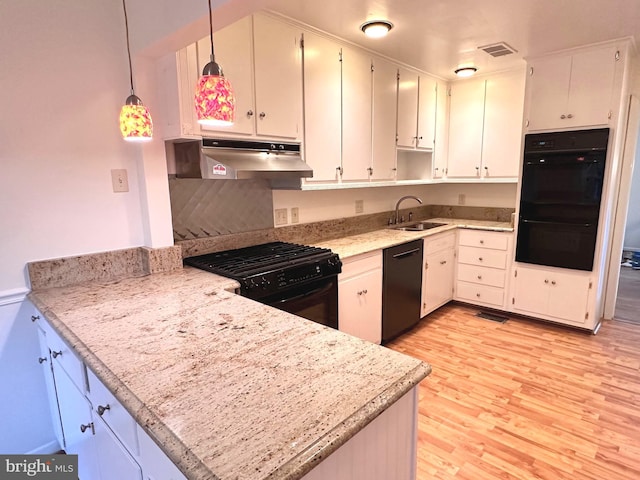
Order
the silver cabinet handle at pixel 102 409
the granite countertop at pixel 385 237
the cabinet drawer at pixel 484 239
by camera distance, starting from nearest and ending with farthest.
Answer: the silver cabinet handle at pixel 102 409 → the granite countertop at pixel 385 237 → the cabinet drawer at pixel 484 239

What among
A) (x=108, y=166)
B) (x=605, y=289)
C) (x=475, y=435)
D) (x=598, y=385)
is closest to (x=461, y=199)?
(x=605, y=289)

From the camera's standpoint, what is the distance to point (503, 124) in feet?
12.2

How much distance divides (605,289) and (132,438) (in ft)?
13.7

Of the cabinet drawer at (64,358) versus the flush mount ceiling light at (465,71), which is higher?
the flush mount ceiling light at (465,71)

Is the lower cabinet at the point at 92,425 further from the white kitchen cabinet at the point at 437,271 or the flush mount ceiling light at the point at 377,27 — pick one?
the white kitchen cabinet at the point at 437,271

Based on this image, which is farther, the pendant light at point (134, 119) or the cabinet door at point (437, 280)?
the cabinet door at point (437, 280)

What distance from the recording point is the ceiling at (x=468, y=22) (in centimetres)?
217

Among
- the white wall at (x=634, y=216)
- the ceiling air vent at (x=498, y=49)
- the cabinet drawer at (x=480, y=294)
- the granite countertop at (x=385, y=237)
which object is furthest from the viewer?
the white wall at (x=634, y=216)

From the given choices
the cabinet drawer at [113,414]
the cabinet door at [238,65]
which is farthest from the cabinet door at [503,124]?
the cabinet drawer at [113,414]

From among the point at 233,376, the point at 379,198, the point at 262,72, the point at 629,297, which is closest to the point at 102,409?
the point at 233,376

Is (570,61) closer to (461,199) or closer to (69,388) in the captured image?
(461,199)

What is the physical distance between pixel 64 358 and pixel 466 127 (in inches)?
158

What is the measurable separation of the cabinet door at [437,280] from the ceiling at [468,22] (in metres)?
1.80

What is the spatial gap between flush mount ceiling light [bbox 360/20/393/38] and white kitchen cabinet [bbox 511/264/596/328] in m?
2.50
